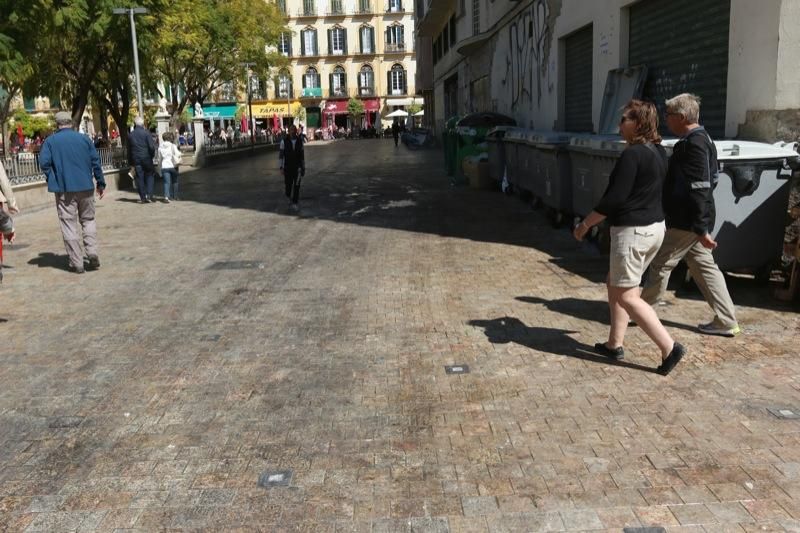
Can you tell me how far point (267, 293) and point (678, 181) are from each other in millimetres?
3875

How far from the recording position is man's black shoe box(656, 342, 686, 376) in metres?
4.55

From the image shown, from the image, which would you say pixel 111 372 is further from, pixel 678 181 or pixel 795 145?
pixel 795 145

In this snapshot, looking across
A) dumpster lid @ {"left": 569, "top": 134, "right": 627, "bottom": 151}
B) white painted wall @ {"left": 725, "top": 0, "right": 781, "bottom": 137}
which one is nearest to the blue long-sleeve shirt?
dumpster lid @ {"left": 569, "top": 134, "right": 627, "bottom": 151}

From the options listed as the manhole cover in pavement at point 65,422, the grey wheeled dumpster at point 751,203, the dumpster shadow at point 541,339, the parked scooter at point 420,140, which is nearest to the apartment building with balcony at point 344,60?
the parked scooter at point 420,140

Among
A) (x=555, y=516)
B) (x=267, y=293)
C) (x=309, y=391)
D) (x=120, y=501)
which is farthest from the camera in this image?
(x=267, y=293)

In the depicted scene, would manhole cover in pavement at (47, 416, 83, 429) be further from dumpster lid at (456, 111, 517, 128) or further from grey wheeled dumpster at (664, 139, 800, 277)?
dumpster lid at (456, 111, 517, 128)

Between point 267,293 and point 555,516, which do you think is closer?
point 555,516

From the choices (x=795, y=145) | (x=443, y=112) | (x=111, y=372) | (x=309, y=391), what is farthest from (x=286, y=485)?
(x=443, y=112)

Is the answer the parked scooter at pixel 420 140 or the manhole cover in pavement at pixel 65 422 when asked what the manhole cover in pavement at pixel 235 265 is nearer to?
the manhole cover in pavement at pixel 65 422

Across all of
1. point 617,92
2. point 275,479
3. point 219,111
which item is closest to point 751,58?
point 617,92

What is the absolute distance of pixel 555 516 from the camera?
3.09 metres

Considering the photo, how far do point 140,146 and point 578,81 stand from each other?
29.7ft

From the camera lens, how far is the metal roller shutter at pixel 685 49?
852 cm

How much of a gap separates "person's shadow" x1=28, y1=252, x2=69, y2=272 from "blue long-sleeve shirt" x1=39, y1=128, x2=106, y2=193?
1.03 meters
